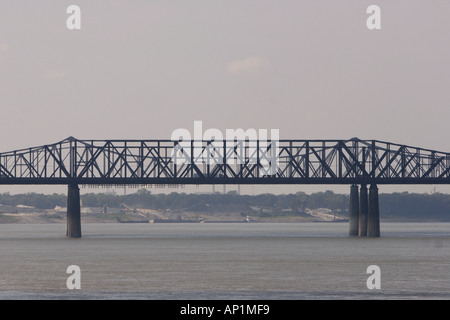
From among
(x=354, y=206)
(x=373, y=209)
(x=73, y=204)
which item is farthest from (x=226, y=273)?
(x=354, y=206)

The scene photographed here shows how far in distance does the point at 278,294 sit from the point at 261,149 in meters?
91.1

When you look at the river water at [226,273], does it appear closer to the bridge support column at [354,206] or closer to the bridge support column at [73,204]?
the bridge support column at [73,204]

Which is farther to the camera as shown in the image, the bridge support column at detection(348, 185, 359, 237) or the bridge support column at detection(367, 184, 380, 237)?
the bridge support column at detection(348, 185, 359, 237)

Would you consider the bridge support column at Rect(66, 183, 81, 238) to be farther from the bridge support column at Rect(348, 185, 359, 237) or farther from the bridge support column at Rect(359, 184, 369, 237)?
the bridge support column at Rect(348, 185, 359, 237)

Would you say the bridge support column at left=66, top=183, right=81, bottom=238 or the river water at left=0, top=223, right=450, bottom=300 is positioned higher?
the bridge support column at left=66, top=183, right=81, bottom=238

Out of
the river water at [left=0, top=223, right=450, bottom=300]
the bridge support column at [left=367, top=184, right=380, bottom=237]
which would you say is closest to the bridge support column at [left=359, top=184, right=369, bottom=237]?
the bridge support column at [left=367, top=184, right=380, bottom=237]

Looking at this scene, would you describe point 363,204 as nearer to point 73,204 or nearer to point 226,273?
point 73,204

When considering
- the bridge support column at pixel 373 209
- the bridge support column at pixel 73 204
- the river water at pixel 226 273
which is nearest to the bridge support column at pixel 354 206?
the bridge support column at pixel 373 209

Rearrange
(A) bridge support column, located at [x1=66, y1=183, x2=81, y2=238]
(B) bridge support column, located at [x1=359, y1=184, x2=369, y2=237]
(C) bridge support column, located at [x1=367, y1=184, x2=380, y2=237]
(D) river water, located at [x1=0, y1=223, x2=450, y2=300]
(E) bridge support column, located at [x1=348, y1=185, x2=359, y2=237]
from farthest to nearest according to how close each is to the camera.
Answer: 1. (E) bridge support column, located at [x1=348, y1=185, x2=359, y2=237]
2. (B) bridge support column, located at [x1=359, y1=184, x2=369, y2=237]
3. (C) bridge support column, located at [x1=367, y1=184, x2=380, y2=237]
4. (A) bridge support column, located at [x1=66, y1=183, x2=81, y2=238]
5. (D) river water, located at [x1=0, y1=223, x2=450, y2=300]

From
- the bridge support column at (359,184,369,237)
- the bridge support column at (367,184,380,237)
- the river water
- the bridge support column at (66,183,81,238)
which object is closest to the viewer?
the river water

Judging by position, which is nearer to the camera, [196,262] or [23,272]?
[23,272]
